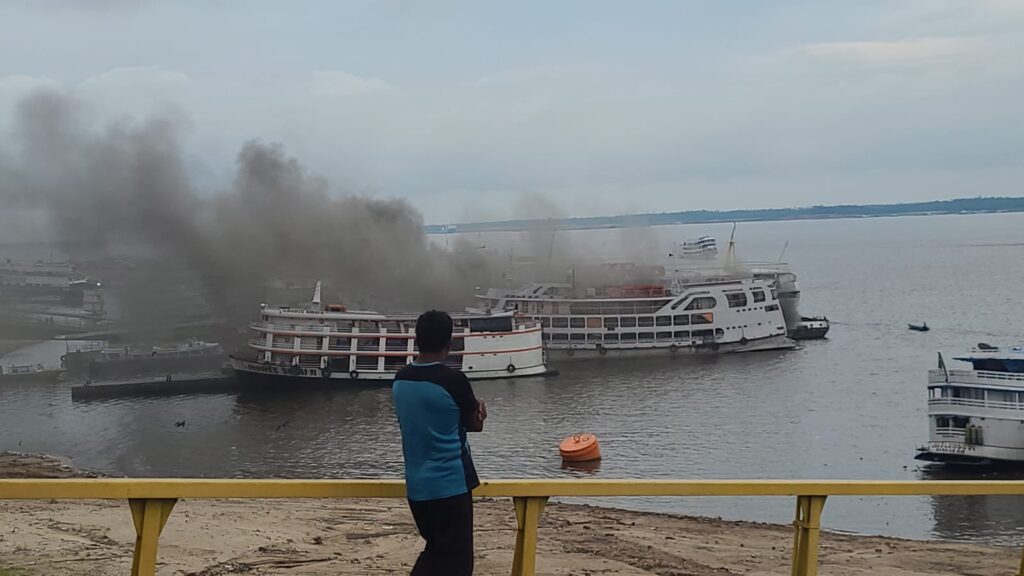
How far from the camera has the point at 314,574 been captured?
6.43 m

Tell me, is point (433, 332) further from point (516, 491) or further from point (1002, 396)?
point (1002, 396)

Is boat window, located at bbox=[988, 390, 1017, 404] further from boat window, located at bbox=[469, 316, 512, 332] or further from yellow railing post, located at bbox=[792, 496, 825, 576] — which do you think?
boat window, located at bbox=[469, 316, 512, 332]

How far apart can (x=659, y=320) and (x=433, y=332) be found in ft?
159

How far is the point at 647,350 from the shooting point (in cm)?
5106

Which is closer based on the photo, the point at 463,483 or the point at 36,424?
the point at 463,483

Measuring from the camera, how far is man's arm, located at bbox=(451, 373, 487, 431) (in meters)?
4.08

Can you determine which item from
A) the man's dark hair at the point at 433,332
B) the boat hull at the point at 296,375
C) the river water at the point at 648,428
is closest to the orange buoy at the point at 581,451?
the river water at the point at 648,428

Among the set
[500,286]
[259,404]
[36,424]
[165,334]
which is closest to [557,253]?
[500,286]

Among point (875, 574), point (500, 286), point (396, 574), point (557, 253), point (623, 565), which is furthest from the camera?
point (557, 253)

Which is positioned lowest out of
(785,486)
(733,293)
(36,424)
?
(36,424)

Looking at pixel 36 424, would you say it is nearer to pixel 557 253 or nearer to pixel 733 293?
pixel 733 293

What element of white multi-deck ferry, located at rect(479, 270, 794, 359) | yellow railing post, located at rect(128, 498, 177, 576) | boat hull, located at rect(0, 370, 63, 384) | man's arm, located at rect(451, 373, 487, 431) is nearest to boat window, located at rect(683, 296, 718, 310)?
white multi-deck ferry, located at rect(479, 270, 794, 359)

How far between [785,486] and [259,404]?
35.0 m

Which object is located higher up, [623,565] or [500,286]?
[500,286]
